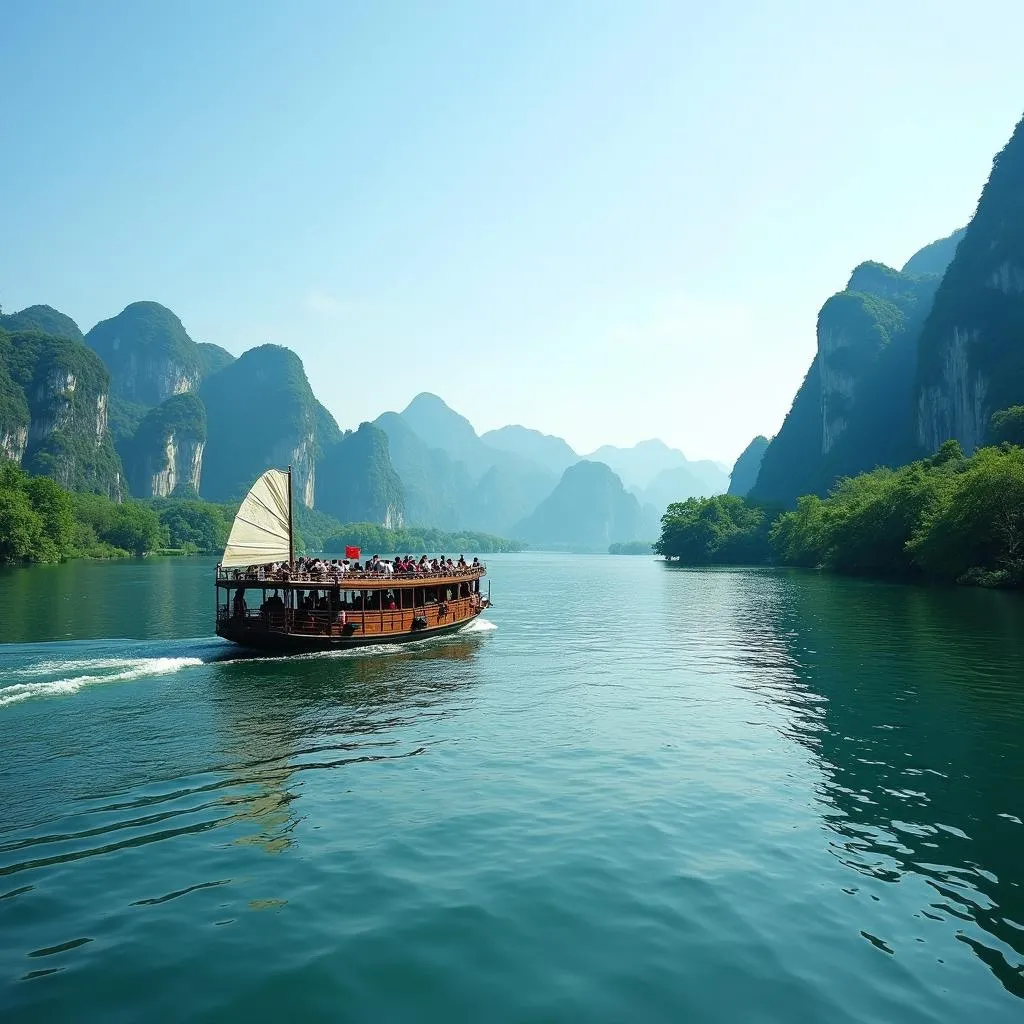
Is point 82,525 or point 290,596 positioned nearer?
point 290,596

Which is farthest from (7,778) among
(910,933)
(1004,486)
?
(1004,486)

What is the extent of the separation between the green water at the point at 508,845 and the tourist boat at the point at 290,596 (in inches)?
137

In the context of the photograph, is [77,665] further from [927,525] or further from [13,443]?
[13,443]

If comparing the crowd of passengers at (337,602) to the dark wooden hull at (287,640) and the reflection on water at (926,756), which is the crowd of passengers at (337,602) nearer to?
the dark wooden hull at (287,640)

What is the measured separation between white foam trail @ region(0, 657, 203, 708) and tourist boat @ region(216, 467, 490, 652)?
253 cm

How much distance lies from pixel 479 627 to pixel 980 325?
6090 inches

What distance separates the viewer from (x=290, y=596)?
31.0 metres

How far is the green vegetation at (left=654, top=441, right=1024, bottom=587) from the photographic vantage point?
2293 inches

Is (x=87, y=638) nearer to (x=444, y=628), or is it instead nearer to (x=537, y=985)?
(x=444, y=628)

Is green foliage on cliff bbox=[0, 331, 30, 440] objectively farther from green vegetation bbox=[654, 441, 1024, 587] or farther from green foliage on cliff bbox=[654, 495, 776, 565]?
green vegetation bbox=[654, 441, 1024, 587]

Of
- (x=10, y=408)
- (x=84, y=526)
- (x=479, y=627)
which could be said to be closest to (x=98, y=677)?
(x=479, y=627)

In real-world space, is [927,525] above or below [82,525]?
below

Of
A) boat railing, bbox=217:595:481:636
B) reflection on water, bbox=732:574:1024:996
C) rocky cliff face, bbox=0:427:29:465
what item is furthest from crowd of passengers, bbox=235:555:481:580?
rocky cliff face, bbox=0:427:29:465

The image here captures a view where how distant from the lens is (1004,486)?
188 ft
